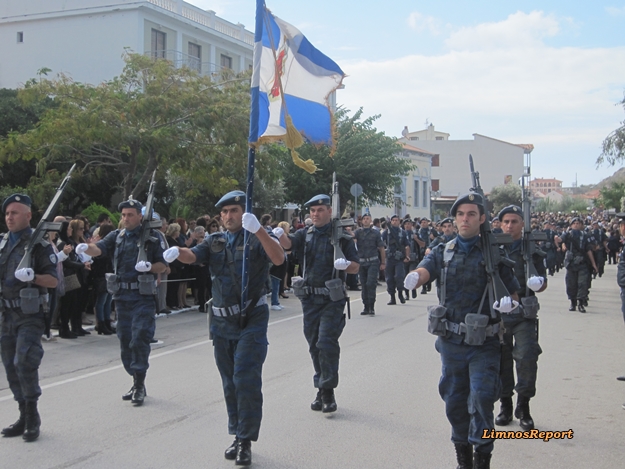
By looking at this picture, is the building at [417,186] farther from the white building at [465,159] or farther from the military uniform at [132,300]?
the military uniform at [132,300]

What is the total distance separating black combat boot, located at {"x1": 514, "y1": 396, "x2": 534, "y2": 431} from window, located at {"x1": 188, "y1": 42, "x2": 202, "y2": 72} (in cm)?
3122

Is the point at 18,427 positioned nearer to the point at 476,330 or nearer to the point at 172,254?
Result: the point at 172,254

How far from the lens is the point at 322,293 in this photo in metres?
7.14

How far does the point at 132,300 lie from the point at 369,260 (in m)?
7.75

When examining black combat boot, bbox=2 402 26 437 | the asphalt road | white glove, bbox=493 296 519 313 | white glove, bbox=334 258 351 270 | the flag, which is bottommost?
the asphalt road

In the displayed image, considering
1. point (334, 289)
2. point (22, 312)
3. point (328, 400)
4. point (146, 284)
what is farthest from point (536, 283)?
point (22, 312)

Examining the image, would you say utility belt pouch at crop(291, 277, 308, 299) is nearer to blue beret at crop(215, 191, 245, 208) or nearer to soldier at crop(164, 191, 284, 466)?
soldier at crop(164, 191, 284, 466)

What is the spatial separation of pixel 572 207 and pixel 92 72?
84303 millimetres

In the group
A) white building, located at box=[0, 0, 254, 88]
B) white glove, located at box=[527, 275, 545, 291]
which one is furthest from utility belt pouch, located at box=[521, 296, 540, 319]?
white building, located at box=[0, 0, 254, 88]

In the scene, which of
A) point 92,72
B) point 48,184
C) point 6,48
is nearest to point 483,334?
point 48,184

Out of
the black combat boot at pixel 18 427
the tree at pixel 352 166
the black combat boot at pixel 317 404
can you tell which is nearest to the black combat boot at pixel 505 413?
the black combat boot at pixel 317 404

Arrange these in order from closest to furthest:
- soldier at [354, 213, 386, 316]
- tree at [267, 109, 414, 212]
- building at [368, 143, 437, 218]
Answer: soldier at [354, 213, 386, 316] → tree at [267, 109, 414, 212] → building at [368, 143, 437, 218]

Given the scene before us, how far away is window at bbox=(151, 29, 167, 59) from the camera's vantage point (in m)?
33.0

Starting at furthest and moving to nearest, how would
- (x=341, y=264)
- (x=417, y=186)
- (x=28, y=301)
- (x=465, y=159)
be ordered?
1. (x=465, y=159)
2. (x=417, y=186)
3. (x=341, y=264)
4. (x=28, y=301)
